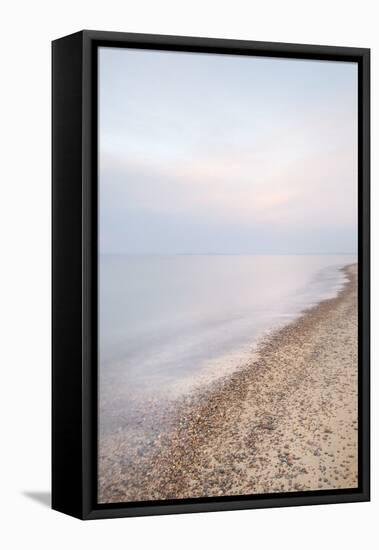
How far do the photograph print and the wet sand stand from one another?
0.01 meters

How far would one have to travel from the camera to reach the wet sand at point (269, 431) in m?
8.22

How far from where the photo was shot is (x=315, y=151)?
8805 mm

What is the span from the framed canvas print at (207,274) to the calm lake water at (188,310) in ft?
0.04

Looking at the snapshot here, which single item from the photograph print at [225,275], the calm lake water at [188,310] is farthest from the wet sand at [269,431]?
the calm lake water at [188,310]

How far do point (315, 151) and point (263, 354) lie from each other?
1.54m

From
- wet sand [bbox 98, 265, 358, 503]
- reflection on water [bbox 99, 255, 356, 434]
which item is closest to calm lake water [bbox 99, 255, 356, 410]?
reflection on water [bbox 99, 255, 356, 434]

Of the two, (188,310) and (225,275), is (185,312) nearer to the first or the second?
(188,310)

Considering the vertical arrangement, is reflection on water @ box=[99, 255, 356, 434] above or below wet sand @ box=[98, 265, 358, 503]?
above

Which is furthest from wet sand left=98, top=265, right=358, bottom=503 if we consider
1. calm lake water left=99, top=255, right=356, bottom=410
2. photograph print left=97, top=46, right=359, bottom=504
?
calm lake water left=99, top=255, right=356, bottom=410

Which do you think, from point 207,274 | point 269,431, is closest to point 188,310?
point 207,274

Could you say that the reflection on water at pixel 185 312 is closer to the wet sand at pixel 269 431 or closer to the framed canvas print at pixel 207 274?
the framed canvas print at pixel 207 274

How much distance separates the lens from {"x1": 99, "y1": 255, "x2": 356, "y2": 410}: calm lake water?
819 cm

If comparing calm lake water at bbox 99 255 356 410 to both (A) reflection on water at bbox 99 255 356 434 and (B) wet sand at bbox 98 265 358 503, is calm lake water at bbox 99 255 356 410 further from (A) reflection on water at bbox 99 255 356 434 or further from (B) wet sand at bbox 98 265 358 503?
(B) wet sand at bbox 98 265 358 503

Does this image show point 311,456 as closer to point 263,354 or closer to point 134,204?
point 263,354
